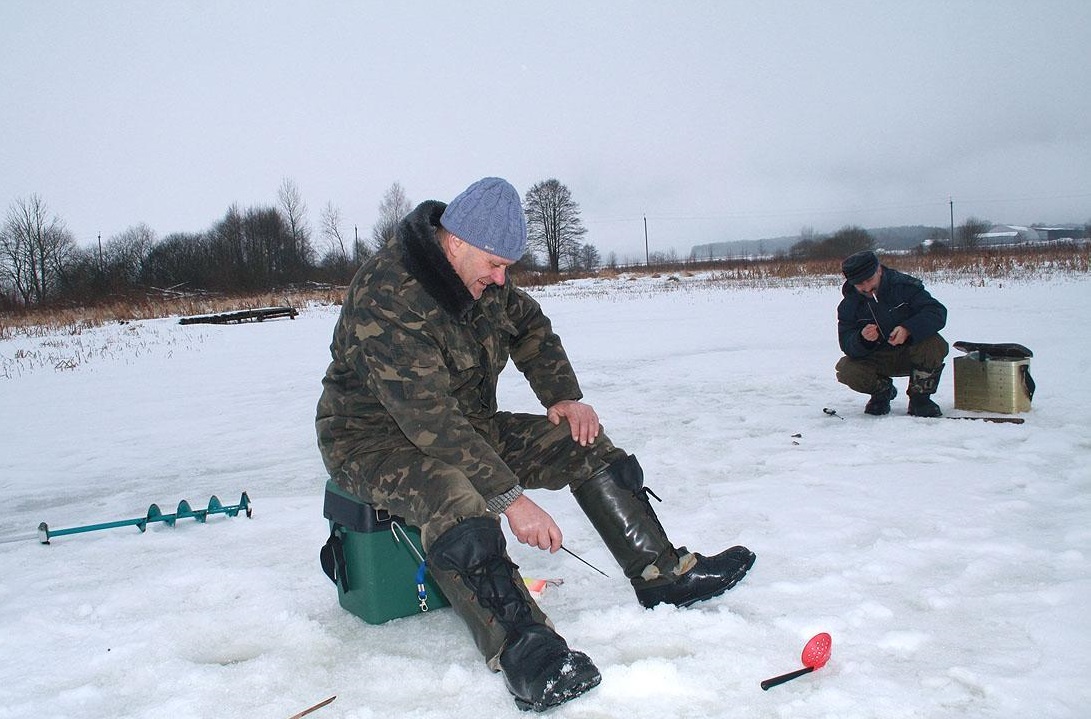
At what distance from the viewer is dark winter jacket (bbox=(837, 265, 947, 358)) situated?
4938mm

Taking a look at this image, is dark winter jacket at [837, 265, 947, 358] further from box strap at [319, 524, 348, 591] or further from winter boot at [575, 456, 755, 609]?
box strap at [319, 524, 348, 591]

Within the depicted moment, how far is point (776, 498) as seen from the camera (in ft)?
11.6

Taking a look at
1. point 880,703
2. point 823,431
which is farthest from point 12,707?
point 823,431

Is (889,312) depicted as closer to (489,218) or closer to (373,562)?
(489,218)

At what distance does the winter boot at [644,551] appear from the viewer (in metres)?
Answer: 2.48

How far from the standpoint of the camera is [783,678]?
6.48 ft

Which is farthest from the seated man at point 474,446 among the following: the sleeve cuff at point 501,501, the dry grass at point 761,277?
the dry grass at point 761,277

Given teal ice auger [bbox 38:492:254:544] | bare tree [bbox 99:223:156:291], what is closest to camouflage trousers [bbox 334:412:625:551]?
teal ice auger [bbox 38:492:254:544]

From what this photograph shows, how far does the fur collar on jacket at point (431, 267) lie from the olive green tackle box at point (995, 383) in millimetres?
4094

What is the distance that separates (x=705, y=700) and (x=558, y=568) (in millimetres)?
1071

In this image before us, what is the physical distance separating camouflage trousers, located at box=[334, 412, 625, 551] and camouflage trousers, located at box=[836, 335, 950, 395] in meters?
3.29

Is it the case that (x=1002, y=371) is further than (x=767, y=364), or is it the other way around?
(x=767, y=364)

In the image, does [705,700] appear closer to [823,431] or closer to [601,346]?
[823,431]

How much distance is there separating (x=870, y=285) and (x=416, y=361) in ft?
12.7
